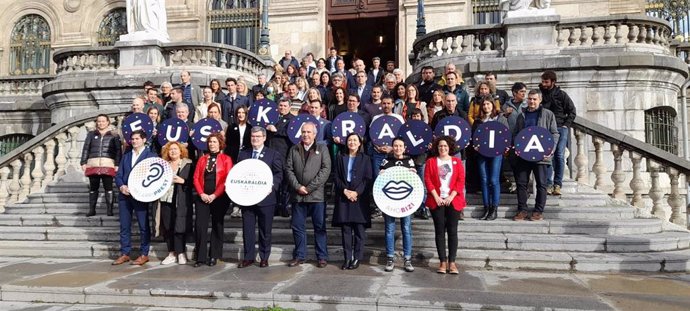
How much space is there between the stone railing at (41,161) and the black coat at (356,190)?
6683 millimetres

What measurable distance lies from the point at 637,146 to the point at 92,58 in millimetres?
13199

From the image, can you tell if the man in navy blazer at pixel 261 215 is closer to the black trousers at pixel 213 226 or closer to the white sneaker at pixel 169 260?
the black trousers at pixel 213 226

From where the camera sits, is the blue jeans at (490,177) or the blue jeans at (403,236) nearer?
the blue jeans at (403,236)

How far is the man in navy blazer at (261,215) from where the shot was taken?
678cm

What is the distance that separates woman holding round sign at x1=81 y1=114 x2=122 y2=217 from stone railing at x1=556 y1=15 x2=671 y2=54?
9.43 meters

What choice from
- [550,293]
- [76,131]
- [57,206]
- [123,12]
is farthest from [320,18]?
[550,293]

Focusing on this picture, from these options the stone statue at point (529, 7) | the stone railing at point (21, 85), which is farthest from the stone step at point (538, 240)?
the stone railing at point (21, 85)

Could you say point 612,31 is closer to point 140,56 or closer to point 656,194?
point 656,194

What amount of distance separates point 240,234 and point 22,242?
3725mm

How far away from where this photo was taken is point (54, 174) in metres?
10.8

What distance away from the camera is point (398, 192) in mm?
6406

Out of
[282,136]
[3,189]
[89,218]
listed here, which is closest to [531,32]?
[282,136]

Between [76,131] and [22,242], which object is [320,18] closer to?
[76,131]

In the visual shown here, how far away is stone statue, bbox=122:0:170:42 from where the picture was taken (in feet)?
45.5
